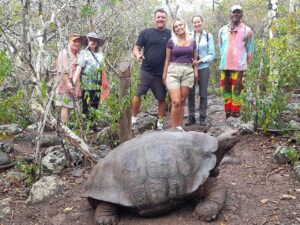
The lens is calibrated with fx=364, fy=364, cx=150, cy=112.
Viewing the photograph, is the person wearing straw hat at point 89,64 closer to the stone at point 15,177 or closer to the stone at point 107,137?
the stone at point 107,137

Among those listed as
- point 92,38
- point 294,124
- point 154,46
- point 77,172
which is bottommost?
point 77,172

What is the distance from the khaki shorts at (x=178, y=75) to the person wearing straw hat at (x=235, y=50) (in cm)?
108

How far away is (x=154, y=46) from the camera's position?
20.9ft

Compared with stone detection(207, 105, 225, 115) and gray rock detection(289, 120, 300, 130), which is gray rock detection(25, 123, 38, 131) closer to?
stone detection(207, 105, 225, 115)

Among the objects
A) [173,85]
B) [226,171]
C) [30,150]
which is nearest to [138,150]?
[226,171]

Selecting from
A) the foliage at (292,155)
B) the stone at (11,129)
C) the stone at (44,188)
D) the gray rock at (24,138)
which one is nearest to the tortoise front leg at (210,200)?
the foliage at (292,155)

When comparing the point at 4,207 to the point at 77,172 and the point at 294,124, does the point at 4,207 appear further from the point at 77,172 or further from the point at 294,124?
the point at 294,124

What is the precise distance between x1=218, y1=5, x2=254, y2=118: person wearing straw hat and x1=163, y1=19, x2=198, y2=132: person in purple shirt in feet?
3.20

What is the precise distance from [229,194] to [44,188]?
7.94 feet

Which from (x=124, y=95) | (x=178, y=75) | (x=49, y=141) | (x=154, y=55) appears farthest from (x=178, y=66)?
(x=49, y=141)

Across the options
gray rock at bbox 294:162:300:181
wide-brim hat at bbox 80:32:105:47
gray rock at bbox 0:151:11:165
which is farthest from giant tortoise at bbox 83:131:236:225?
wide-brim hat at bbox 80:32:105:47

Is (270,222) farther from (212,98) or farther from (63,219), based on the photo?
(212,98)

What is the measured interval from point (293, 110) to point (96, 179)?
16.0 ft

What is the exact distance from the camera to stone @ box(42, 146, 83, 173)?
219 inches
